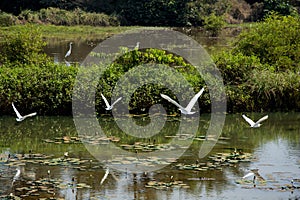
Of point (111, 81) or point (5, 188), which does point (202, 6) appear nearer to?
point (111, 81)

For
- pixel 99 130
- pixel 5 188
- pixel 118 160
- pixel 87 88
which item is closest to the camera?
pixel 5 188

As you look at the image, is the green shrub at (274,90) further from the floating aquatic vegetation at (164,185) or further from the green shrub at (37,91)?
the floating aquatic vegetation at (164,185)

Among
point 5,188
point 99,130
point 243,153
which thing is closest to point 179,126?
point 99,130

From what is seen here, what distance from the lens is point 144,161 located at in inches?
468

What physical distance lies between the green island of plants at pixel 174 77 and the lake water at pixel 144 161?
519 millimetres

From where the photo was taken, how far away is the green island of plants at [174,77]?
51.1ft

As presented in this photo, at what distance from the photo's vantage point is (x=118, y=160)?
39.2 feet

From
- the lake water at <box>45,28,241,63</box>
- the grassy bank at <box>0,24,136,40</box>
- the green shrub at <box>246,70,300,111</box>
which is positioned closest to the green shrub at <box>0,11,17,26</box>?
the grassy bank at <box>0,24,136,40</box>

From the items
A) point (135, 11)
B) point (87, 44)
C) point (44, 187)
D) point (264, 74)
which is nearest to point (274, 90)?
point (264, 74)

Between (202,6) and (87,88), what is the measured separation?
29.0 metres

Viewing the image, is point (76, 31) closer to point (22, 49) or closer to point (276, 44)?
point (22, 49)

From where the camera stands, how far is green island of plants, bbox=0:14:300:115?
1558 cm

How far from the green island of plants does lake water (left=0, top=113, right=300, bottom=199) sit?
1.70ft

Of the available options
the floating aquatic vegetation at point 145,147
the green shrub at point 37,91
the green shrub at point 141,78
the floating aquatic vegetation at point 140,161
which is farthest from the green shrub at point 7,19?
the floating aquatic vegetation at point 140,161
